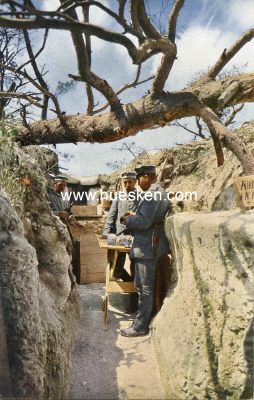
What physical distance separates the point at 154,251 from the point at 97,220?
19.9 ft

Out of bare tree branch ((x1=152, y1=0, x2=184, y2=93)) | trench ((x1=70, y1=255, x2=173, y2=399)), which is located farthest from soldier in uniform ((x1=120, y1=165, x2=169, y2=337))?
bare tree branch ((x1=152, y1=0, x2=184, y2=93))

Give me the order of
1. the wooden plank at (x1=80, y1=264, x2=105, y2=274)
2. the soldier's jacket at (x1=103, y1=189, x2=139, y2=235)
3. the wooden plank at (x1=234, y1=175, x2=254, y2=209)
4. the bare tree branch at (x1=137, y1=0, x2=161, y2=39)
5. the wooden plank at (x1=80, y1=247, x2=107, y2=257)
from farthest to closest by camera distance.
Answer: the wooden plank at (x1=80, y1=264, x2=105, y2=274)
the wooden plank at (x1=80, y1=247, x2=107, y2=257)
the soldier's jacket at (x1=103, y1=189, x2=139, y2=235)
the bare tree branch at (x1=137, y1=0, x2=161, y2=39)
the wooden plank at (x1=234, y1=175, x2=254, y2=209)

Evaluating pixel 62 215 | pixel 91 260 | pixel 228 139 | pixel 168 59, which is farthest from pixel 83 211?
pixel 168 59

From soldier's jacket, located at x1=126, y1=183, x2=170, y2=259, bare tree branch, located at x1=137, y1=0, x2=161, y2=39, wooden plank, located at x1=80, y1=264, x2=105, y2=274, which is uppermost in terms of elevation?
bare tree branch, located at x1=137, y1=0, x2=161, y2=39

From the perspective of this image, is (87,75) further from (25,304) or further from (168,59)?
(25,304)

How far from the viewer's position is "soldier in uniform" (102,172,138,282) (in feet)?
15.7

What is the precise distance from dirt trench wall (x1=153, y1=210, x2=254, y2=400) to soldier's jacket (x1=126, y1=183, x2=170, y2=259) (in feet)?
2.84

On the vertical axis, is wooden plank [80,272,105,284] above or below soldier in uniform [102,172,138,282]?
below

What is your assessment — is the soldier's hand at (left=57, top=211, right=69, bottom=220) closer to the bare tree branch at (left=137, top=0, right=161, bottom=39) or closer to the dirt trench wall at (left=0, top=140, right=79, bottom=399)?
the dirt trench wall at (left=0, top=140, right=79, bottom=399)

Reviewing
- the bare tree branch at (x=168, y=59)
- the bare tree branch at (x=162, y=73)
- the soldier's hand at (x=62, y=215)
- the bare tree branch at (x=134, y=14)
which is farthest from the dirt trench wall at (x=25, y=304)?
the bare tree branch at (x=162, y=73)

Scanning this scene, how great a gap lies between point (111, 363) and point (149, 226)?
4.86ft

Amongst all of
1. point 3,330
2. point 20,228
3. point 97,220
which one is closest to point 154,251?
point 20,228

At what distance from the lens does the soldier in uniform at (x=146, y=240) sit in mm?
4039

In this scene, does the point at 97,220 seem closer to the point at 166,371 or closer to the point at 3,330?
the point at 166,371
